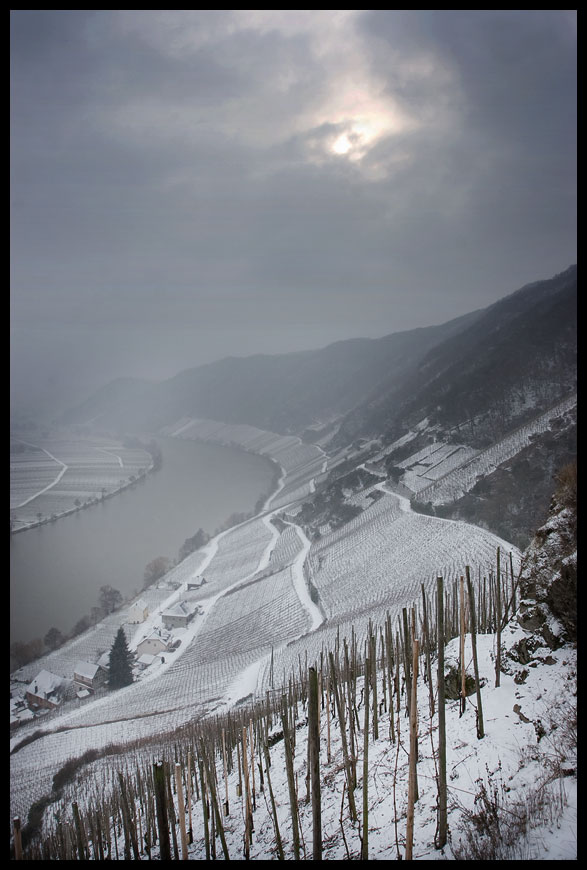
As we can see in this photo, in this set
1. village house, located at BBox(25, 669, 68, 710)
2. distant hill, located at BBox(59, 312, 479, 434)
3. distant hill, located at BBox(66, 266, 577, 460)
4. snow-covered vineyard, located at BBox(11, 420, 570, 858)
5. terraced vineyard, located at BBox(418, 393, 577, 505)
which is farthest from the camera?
distant hill, located at BBox(59, 312, 479, 434)

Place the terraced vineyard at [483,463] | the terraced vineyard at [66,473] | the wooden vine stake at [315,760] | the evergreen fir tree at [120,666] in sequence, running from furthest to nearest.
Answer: the terraced vineyard at [66,473] < the terraced vineyard at [483,463] < the evergreen fir tree at [120,666] < the wooden vine stake at [315,760]

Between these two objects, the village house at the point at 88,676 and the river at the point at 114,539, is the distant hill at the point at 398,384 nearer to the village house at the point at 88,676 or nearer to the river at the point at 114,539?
the river at the point at 114,539

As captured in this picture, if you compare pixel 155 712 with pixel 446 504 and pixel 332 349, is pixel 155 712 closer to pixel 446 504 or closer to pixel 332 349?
pixel 446 504

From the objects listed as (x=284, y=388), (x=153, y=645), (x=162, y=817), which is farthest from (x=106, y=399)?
(x=162, y=817)

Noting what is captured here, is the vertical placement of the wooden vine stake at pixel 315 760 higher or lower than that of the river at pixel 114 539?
higher

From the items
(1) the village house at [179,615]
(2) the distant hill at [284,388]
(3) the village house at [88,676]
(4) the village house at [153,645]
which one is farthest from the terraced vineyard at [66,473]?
(2) the distant hill at [284,388]

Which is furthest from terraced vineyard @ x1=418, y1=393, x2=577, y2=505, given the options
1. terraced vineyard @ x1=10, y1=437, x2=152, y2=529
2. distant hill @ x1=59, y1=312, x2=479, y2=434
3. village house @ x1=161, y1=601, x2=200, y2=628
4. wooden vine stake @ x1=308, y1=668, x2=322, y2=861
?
distant hill @ x1=59, y1=312, x2=479, y2=434

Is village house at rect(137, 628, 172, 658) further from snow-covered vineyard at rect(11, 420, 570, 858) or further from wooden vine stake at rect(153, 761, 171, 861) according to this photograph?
wooden vine stake at rect(153, 761, 171, 861)
